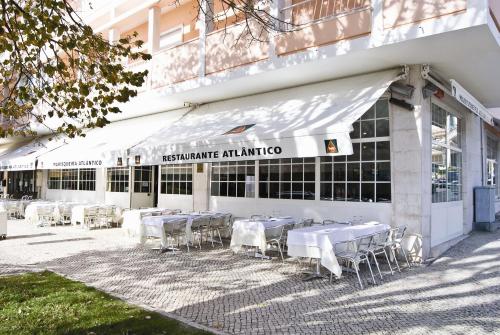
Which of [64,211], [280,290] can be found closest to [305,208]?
[280,290]

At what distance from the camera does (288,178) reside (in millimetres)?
12805

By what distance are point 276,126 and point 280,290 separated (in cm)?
416

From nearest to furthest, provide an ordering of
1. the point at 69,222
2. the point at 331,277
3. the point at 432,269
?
the point at 331,277 < the point at 432,269 < the point at 69,222

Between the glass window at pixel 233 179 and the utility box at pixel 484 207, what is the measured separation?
773cm

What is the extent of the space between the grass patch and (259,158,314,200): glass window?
22.0 feet

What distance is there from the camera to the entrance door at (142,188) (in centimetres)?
1977

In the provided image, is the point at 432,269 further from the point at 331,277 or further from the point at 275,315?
the point at 275,315

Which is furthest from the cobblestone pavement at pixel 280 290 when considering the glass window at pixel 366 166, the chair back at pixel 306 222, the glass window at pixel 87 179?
the glass window at pixel 87 179

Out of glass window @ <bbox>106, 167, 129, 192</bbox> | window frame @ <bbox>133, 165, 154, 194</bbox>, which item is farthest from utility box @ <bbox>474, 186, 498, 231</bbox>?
glass window @ <bbox>106, 167, 129, 192</bbox>

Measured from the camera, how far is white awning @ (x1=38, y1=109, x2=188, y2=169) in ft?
45.9

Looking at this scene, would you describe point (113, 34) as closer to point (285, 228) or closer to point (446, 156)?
point (285, 228)

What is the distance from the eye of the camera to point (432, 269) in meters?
9.39

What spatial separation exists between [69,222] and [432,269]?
14775mm

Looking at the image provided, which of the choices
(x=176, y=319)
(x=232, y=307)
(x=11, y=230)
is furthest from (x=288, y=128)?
(x=11, y=230)
